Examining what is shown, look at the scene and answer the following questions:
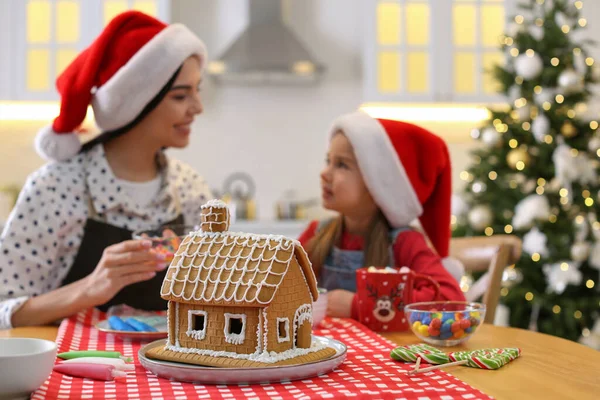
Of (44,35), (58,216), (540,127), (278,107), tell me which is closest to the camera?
(58,216)

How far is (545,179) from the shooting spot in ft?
11.4

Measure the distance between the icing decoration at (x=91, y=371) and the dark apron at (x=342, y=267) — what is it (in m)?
0.83

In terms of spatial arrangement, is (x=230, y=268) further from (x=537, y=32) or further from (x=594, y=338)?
(x=537, y=32)

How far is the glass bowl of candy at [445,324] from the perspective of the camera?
1129 mm

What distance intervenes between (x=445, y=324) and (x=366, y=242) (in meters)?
0.62

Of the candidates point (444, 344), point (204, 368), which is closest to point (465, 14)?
point (444, 344)

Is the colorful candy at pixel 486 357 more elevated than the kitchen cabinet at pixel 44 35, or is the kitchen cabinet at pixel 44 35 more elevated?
the kitchen cabinet at pixel 44 35

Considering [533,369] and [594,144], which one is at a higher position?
[594,144]

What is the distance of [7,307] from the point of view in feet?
4.55

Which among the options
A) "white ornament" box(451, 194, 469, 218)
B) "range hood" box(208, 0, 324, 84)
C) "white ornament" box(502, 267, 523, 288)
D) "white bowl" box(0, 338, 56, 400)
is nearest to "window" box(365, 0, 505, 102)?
"range hood" box(208, 0, 324, 84)

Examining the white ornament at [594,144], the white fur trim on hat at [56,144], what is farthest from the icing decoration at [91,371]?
the white ornament at [594,144]

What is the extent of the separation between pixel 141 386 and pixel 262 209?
3.42m

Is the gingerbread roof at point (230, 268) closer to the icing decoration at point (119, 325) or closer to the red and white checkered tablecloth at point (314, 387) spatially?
the red and white checkered tablecloth at point (314, 387)

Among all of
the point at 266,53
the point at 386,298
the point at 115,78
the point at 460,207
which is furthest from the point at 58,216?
the point at 266,53
